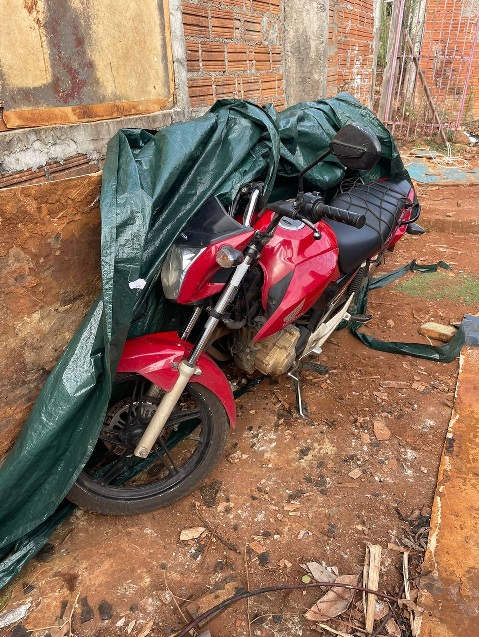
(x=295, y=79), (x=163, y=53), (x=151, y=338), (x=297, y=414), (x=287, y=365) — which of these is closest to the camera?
(x=151, y=338)

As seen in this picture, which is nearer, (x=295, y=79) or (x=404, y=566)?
(x=404, y=566)

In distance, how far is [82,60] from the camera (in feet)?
8.14

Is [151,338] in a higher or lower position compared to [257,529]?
higher

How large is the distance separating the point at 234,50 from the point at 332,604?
3.80 m

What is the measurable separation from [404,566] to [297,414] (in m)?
1.05

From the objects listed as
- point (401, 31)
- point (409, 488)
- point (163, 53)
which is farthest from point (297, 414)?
point (401, 31)

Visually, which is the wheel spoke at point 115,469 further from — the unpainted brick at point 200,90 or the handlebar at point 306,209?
the unpainted brick at point 200,90

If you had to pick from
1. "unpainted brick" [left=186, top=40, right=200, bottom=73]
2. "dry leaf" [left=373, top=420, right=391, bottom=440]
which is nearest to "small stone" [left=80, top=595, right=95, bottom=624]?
"dry leaf" [left=373, top=420, right=391, bottom=440]

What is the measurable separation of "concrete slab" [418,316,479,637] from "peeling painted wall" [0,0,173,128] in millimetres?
2621

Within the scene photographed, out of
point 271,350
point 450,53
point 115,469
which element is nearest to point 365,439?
point 271,350

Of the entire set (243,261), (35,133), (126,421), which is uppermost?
(35,133)

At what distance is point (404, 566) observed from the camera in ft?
6.38

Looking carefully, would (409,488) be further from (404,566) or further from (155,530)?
(155,530)

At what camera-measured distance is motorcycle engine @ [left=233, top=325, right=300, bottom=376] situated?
2531 millimetres
